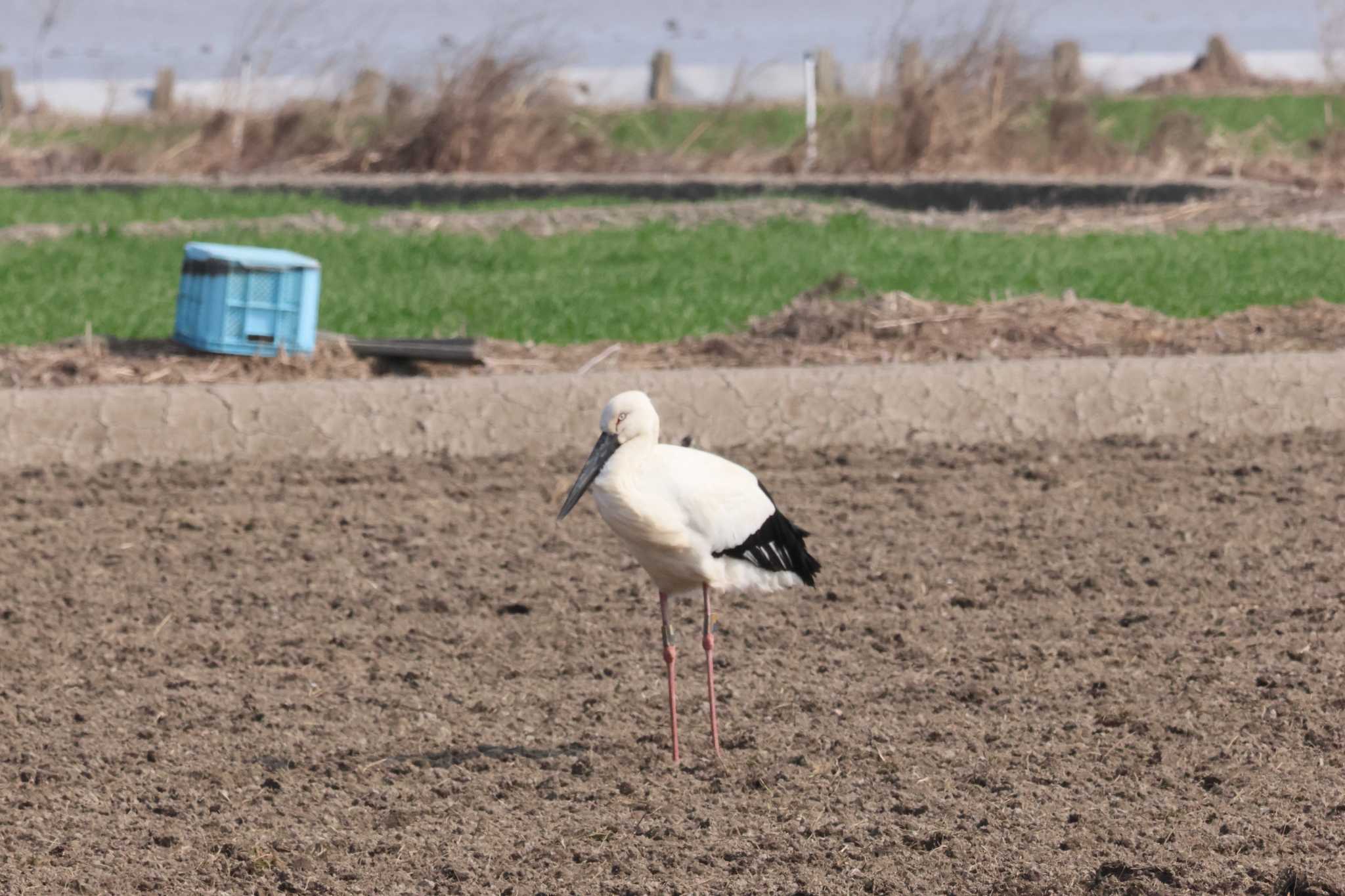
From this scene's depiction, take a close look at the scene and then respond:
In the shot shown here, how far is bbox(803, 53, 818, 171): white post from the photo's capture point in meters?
21.4

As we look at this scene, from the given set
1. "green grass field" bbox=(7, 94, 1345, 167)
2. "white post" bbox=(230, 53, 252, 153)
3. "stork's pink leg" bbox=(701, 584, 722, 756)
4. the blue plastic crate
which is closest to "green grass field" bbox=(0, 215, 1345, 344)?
the blue plastic crate

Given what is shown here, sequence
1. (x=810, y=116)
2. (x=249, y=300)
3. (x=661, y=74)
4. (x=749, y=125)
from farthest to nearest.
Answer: (x=661, y=74) → (x=749, y=125) → (x=810, y=116) → (x=249, y=300)

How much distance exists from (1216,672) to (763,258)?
26.2 feet

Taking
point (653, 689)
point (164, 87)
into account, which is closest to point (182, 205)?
point (653, 689)

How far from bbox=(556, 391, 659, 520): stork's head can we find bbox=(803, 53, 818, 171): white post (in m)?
17.1

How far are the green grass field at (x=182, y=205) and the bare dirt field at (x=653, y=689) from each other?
947cm

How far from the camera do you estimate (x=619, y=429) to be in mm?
4258

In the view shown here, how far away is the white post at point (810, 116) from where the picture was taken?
70.2 ft

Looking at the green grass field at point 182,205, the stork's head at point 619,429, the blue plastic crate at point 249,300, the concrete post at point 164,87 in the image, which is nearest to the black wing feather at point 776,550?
the stork's head at point 619,429

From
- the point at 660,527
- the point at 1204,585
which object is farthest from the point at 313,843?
the point at 1204,585

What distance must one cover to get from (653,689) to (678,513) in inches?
35.7

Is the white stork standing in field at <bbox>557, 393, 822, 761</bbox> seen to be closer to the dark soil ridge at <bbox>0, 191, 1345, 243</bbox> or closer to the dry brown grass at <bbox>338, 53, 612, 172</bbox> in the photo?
the dark soil ridge at <bbox>0, 191, 1345, 243</bbox>

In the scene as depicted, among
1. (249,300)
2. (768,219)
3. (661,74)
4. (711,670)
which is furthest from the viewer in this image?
(661,74)

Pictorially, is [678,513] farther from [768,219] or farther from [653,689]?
[768,219]
